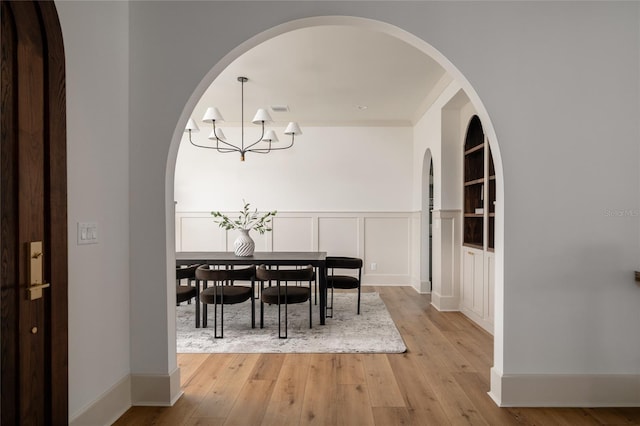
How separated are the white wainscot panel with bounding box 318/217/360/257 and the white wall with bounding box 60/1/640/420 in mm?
4409

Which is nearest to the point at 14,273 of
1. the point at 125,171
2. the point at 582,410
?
the point at 125,171

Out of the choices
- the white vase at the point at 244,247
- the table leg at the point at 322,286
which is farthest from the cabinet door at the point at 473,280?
the white vase at the point at 244,247

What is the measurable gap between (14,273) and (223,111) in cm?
494

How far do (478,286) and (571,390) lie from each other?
204 cm

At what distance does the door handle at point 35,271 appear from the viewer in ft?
5.82

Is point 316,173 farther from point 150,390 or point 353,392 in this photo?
point 150,390

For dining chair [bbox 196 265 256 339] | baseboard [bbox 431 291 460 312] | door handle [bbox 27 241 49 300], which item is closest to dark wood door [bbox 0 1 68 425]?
door handle [bbox 27 241 49 300]

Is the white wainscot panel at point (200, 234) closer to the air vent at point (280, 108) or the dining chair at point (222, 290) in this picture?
the air vent at point (280, 108)

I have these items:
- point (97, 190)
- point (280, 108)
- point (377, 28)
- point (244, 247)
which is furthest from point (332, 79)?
point (97, 190)

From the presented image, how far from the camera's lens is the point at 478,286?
4.57 metres

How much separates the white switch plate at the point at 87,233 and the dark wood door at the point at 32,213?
134 millimetres

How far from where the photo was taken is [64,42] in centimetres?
200

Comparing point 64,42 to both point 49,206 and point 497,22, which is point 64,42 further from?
point 497,22

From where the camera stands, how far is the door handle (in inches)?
69.9
